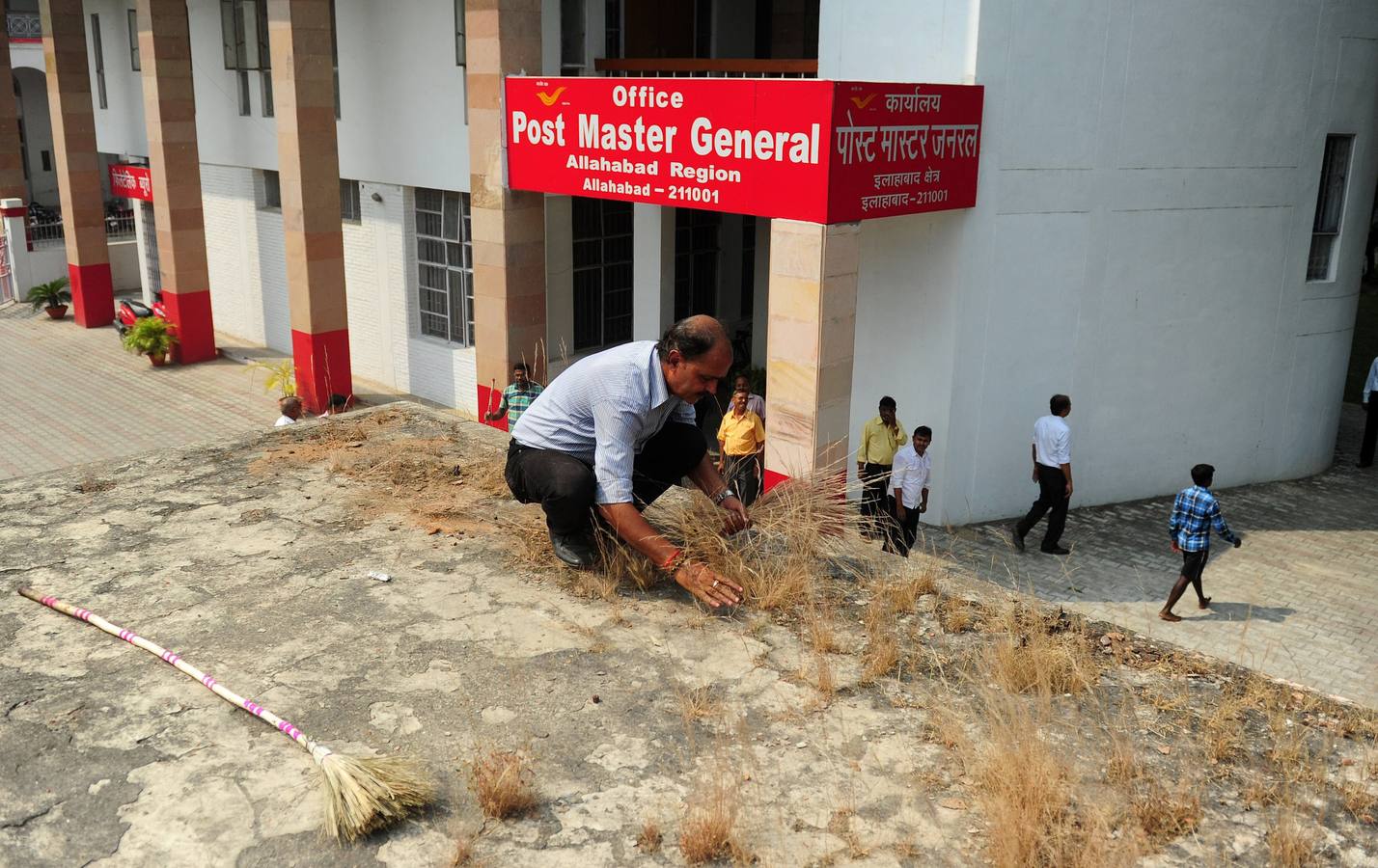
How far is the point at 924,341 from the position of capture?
1159 centimetres

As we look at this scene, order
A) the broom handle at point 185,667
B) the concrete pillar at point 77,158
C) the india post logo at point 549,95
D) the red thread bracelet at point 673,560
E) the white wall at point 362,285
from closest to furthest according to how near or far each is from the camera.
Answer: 1. the broom handle at point 185,667
2. the red thread bracelet at point 673,560
3. the india post logo at point 549,95
4. the white wall at point 362,285
5. the concrete pillar at point 77,158

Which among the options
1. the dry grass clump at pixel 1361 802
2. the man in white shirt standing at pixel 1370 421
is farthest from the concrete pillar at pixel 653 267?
Result: the dry grass clump at pixel 1361 802

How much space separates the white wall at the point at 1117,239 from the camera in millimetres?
11273

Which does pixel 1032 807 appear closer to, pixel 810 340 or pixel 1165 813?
pixel 1165 813

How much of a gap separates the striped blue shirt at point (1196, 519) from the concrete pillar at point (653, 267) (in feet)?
22.3

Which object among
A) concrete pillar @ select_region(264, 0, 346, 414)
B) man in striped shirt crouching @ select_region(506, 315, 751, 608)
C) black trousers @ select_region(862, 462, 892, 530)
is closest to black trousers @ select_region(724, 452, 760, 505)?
black trousers @ select_region(862, 462, 892, 530)

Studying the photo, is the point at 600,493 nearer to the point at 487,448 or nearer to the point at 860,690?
the point at 860,690

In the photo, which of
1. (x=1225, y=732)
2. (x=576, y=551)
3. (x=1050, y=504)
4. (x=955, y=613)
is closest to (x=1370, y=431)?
(x=1050, y=504)

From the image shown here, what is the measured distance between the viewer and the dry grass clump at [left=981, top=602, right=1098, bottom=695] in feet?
14.6

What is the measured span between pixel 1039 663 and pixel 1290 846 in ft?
3.79

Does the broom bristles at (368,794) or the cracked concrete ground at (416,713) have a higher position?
the broom bristles at (368,794)

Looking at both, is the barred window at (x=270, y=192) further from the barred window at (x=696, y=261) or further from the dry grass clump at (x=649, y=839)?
the dry grass clump at (x=649, y=839)

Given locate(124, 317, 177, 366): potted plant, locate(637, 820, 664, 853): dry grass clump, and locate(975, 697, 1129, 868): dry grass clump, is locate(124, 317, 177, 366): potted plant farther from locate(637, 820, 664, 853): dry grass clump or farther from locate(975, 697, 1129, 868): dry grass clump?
locate(975, 697, 1129, 868): dry grass clump

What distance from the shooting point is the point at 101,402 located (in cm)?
1894
